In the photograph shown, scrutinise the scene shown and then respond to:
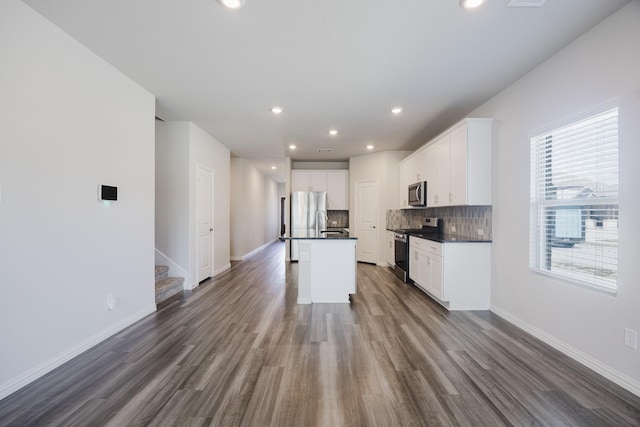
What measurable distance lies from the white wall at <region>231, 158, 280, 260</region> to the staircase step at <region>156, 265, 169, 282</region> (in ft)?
9.40

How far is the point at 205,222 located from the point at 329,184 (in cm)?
348

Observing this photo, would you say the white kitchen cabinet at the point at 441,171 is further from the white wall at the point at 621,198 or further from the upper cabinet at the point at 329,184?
the upper cabinet at the point at 329,184

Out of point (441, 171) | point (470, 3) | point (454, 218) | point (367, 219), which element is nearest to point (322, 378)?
point (470, 3)

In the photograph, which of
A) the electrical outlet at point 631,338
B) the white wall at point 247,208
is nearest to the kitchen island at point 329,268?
the electrical outlet at point 631,338

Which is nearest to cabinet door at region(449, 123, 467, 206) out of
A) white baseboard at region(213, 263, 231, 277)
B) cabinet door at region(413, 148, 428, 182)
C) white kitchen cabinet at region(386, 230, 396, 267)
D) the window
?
the window

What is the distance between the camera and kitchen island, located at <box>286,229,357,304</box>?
12.7 feet

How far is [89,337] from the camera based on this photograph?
98.7 inches

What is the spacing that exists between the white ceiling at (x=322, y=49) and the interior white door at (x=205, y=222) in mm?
1299

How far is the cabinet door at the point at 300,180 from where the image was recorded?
7387 mm

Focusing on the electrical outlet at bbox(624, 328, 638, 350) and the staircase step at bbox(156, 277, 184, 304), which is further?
the staircase step at bbox(156, 277, 184, 304)

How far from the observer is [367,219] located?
669 centimetres

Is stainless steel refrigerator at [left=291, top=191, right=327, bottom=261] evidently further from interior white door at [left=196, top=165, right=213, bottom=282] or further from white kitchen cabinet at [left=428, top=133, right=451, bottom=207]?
white kitchen cabinet at [left=428, top=133, right=451, bottom=207]

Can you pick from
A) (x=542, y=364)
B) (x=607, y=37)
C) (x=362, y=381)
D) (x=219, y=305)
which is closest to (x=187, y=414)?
(x=362, y=381)

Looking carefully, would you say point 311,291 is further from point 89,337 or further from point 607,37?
point 607,37
